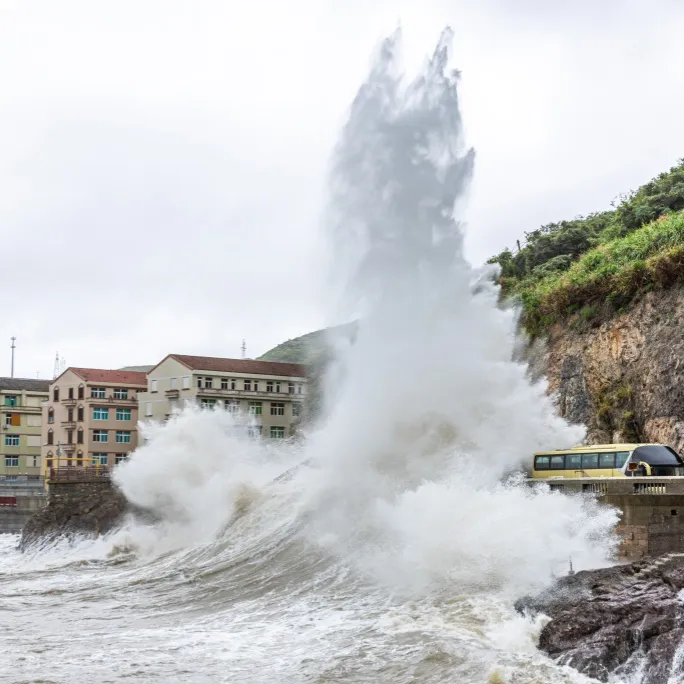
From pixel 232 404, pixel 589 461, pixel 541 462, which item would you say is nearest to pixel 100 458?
pixel 232 404

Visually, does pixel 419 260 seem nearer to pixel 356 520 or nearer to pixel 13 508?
pixel 356 520

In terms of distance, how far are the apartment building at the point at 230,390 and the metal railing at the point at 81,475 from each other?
42.7 ft

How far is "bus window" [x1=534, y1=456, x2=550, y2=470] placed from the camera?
26.8m

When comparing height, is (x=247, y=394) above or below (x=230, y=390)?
below

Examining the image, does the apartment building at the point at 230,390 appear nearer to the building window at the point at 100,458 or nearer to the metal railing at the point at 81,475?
the building window at the point at 100,458

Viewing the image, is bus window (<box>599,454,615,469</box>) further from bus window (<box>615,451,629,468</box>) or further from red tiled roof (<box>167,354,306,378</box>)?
red tiled roof (<box>167,354,306,378</box>)

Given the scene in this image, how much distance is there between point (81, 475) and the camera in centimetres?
5053

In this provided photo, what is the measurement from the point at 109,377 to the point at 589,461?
52868 millimetres

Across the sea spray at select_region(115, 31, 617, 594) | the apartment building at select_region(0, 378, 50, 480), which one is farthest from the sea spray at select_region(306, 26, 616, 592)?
the apartment building at select_region(0, 378, 50, 480)

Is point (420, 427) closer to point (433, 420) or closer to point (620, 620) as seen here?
point (433, 420)

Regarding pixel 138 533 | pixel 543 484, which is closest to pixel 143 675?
pixel 543 484

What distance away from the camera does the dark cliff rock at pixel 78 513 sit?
43.4 metres

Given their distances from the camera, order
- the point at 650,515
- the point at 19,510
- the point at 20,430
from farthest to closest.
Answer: the point at 20,430, the point at 19,510, the point at 650,515

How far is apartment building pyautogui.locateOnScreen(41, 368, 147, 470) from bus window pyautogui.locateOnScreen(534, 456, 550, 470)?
47.2 metres
